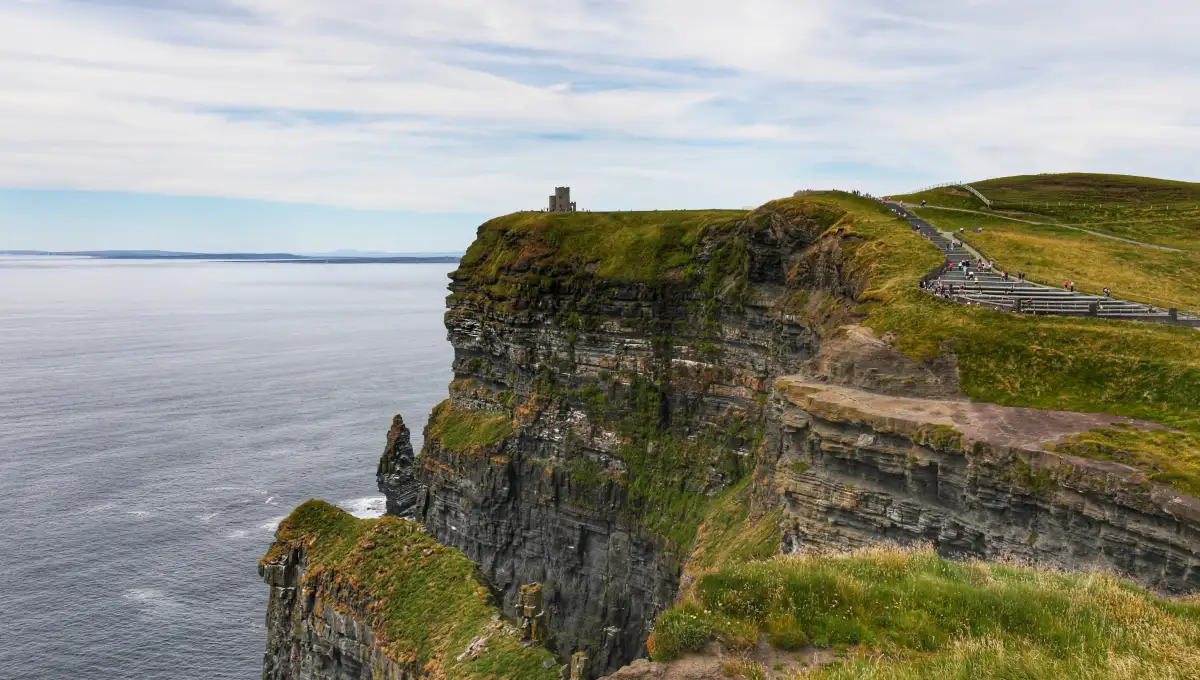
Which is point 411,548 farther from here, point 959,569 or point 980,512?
point 980,512

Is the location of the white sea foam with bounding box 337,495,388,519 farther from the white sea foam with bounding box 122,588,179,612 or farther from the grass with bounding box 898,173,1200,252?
the grass with bounding box 898,173,1200,252

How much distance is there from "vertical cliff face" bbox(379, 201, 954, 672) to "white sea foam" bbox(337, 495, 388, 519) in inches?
249

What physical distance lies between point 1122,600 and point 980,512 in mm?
12384

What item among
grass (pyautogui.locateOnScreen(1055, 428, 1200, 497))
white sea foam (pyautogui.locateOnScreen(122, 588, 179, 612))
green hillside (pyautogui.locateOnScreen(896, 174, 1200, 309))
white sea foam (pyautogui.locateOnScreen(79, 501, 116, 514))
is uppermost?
green hillside (pyautogui.locateOnScreen(896, 174, 1200, 309))

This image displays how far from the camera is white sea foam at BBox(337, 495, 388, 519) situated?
89375 mm

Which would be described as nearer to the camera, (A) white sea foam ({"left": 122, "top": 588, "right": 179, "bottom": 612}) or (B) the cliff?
(B) the cliff

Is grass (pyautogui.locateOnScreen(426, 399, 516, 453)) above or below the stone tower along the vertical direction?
below

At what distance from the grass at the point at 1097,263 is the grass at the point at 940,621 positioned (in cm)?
3359

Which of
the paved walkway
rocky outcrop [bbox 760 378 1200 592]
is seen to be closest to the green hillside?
the paved walkway

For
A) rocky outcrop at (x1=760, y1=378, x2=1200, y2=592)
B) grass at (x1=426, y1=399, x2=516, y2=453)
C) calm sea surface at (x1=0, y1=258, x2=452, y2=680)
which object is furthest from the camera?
grass at (x1=426, y1=399, x2=516, y2=453)

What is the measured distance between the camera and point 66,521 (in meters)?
84.1

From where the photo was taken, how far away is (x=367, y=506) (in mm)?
92250

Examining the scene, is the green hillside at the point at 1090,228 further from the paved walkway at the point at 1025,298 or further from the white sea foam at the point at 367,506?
the white sea foam at the point at 367,506

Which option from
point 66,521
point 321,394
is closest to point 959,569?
point 66,521
